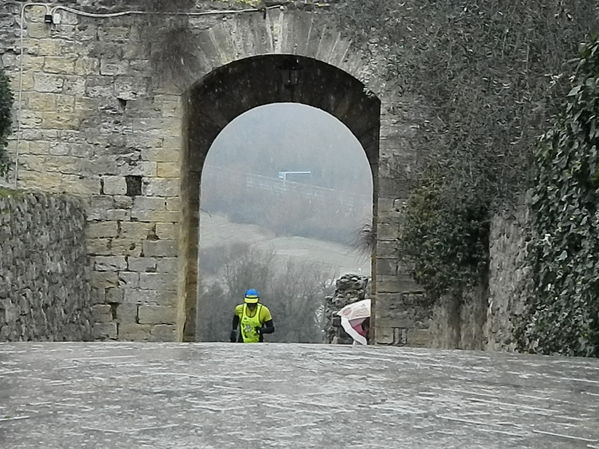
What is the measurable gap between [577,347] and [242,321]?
6.32m

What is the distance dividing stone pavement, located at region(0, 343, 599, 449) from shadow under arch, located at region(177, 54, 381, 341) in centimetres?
733

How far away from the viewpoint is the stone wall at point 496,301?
5.89m

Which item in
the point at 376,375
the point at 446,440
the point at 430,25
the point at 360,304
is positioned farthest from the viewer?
the point at 360,304

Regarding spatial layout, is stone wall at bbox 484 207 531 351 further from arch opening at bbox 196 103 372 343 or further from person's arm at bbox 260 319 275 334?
arch opening at bbox 196 103 372 343

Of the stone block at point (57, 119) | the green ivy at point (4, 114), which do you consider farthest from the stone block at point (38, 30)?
the stone block at point (57, 119)

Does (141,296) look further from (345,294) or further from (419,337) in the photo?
(345,294)

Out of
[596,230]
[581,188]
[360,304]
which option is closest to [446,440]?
[596,230]

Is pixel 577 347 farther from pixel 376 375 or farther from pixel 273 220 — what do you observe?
pixel 273 220

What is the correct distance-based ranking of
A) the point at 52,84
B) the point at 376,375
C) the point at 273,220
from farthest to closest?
the point at 273,220
the point at 52,84
the point at 376,375

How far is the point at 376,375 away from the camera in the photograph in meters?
2.73

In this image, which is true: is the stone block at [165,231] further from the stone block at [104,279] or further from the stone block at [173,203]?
the stone block at [104,279]

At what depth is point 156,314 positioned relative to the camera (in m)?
9.35

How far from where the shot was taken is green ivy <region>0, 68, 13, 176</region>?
877 centimetres

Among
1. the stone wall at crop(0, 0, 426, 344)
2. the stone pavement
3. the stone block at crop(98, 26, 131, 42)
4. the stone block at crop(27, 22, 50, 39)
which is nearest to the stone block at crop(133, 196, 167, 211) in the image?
the stone wall at crop(0, 0, 426, 344)
